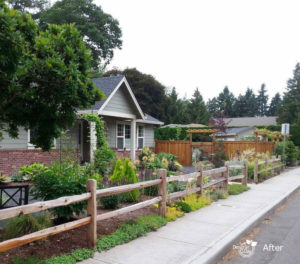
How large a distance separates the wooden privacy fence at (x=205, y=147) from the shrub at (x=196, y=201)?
9.75 m

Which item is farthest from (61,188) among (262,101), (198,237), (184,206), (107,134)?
(262,101)

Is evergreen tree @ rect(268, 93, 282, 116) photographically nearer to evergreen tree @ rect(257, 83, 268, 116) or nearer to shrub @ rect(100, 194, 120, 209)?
evergreen tree @ rect(257, 83, 268, 116)

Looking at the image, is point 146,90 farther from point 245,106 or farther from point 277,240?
point 245,106

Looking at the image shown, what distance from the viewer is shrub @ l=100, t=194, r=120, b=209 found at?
700 centimetres

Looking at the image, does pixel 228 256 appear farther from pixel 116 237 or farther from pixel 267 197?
pixel 267 197

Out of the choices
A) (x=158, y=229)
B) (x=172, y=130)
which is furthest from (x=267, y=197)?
(x=172, y=130)

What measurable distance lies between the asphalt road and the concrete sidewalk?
227 mm

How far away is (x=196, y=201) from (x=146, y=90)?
34649 millimetres

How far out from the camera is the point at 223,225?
6.39 metres

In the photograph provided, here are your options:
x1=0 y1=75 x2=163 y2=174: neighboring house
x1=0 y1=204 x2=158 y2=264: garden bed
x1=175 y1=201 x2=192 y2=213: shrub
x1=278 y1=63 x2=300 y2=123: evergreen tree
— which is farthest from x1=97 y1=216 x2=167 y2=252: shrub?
x1=278 y1=63 x2=300 y2=123: evergreen tree

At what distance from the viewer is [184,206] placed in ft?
24.6

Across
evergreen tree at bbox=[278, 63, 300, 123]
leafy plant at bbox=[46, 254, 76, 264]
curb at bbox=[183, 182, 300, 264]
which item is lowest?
curb at bbox=[183, 182, 300, 264]

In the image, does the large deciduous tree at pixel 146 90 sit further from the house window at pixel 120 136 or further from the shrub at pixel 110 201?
the shrub at pixel 110 201

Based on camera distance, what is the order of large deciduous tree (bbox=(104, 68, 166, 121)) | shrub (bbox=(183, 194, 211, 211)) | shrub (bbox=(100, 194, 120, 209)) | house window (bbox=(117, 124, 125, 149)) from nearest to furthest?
shrub (bbox=(100, 194, 120, 209)), shrub (bbox=(183, 194, 211, 211)), house window (bbox=(117, 124, 125, 149)), large deciduous tree (bbox=(104, 68, 166, 121))
